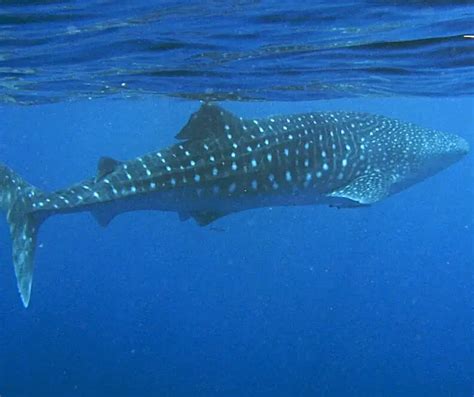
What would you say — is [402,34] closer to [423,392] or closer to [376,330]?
[423,392]

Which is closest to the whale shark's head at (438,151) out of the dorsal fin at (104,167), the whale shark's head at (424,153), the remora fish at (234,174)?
the whale shark's head at (424,153)

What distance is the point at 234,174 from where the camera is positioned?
473 inches

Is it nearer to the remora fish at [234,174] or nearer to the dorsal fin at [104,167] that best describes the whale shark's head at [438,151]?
the remora fish at [234,174]

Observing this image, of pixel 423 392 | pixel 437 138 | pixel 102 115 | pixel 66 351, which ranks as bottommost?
pixel 423 392

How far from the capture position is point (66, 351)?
32188 mm

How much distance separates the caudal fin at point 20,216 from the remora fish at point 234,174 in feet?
0.05

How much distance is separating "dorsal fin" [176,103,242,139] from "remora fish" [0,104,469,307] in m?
0.02

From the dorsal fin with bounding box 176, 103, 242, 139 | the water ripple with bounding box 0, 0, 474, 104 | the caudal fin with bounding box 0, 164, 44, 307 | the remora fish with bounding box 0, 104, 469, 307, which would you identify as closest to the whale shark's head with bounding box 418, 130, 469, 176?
the remora fish with bounding box 0, 104, 469, 307

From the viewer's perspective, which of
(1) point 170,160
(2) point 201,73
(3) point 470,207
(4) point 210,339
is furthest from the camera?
(3) point 470,207

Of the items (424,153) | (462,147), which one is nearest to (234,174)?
(424,153)

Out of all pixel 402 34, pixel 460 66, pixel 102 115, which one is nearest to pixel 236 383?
pixel 102 115

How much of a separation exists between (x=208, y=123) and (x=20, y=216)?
3.38 m

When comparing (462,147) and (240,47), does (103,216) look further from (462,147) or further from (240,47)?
(462,147)

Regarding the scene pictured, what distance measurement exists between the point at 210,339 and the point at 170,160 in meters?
30.9
